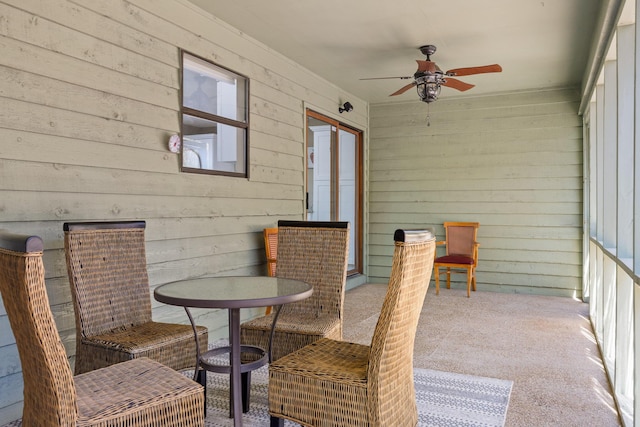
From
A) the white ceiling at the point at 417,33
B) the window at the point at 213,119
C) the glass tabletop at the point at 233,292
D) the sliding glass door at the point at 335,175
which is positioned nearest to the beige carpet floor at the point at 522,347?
the sliding glass door at the point at 335,175


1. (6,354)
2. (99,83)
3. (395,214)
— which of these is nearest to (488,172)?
(395,214)

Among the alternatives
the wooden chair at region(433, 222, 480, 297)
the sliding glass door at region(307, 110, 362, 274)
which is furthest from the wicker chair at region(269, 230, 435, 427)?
the wooden chair at region(433, 222, 480, 297)

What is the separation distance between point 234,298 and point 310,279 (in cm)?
104

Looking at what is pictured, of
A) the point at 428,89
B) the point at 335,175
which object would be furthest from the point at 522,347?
the point at 335,175

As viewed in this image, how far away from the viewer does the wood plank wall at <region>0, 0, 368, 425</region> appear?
2.39 meters

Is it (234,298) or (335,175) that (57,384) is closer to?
(234,298)

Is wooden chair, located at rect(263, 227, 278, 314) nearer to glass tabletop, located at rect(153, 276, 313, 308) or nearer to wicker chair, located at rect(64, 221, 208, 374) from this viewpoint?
wicker chair, located at rect(64, 221, 208, 374)

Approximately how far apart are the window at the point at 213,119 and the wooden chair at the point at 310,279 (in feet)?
3.25

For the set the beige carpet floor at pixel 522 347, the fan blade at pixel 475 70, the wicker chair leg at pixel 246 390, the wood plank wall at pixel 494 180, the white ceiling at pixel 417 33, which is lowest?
the beige carpet floor at pixel 522 347

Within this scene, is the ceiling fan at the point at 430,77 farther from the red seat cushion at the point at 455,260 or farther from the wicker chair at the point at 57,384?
the wicker chair at the point at 57,384

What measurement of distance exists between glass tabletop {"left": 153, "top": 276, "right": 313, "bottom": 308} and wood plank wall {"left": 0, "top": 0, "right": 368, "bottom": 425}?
884mm

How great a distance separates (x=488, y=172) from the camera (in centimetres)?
623

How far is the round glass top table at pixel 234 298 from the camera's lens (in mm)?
1867

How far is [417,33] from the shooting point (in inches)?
160
